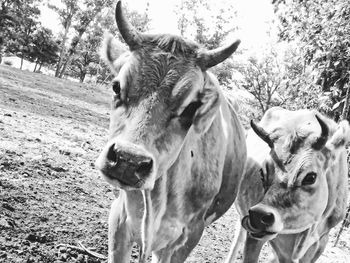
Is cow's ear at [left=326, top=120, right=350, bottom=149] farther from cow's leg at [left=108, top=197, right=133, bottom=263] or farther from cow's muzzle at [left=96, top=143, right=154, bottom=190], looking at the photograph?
cow's muzzle at [left=96, top=143, right=154, bottom=190]

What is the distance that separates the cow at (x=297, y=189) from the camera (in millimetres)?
3268

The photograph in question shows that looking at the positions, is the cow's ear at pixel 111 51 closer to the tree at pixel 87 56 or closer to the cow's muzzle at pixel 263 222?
the cow's muzzle at pixel 263 222

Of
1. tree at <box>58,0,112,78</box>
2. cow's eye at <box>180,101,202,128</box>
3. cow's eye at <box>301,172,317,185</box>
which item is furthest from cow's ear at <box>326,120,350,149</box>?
tree at <box>58,0,112,78</box>

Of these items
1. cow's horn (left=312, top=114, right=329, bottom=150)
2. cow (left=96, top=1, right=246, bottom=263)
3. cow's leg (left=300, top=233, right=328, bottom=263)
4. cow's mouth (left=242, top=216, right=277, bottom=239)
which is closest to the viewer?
cow (left=96, top=1, right=246, bottom=263)

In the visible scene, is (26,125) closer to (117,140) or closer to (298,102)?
(298,102)

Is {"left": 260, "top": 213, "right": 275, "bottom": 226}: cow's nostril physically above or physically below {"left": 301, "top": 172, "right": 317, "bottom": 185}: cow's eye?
below

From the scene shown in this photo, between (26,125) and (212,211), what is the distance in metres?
5.19

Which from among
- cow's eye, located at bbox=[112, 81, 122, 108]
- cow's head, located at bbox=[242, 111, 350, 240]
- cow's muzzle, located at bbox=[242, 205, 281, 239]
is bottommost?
cow's muzzle, located at bbox=[242, 205, 281, 239]

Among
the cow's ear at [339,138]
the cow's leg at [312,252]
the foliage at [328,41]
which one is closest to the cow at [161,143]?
the cow's ear at [339,138]

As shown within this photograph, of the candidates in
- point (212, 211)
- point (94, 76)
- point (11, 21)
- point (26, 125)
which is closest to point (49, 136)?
point (26, 125)

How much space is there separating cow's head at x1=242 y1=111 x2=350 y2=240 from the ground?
1759 mm

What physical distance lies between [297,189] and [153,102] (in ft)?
5.55

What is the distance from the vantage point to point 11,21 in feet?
116

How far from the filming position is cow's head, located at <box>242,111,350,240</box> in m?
3.20
